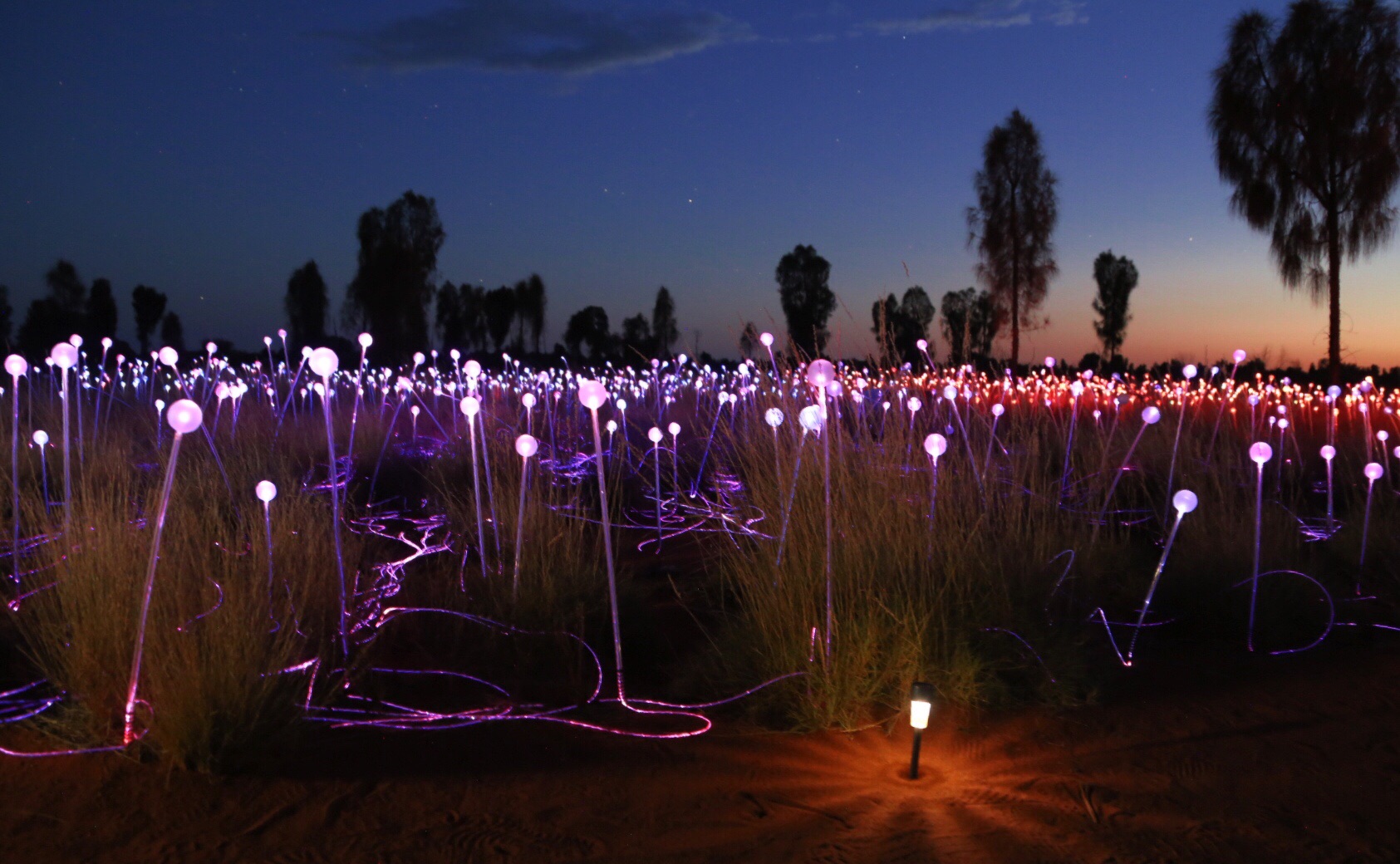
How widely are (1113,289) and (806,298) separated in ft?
118

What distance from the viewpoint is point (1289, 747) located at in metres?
3.56

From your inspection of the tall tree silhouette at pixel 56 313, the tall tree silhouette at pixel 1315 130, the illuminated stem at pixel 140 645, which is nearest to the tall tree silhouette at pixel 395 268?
the tall tree silhouette at pixel 56 313

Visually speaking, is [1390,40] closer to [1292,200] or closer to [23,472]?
[1292,200]

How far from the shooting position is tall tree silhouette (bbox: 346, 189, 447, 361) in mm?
28703

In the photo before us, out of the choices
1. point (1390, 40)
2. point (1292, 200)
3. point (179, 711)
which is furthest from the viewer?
point (1292, 200)

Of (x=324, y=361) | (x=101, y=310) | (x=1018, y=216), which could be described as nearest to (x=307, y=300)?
(x=101, y=310)

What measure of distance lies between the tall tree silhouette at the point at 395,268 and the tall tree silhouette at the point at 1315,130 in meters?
21.6

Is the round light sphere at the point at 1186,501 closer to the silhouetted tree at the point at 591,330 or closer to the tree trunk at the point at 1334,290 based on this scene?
the tree trunk at the point at 1334,290

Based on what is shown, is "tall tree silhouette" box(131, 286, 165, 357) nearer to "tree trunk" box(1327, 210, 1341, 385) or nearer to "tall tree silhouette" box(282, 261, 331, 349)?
"tall tree silhouette" box(282, 261, 331, 349)

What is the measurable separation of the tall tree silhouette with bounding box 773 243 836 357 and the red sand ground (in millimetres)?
2824

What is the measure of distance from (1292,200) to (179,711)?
657 inches

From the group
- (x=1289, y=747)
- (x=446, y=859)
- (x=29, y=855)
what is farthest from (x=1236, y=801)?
(x=29, y=855)

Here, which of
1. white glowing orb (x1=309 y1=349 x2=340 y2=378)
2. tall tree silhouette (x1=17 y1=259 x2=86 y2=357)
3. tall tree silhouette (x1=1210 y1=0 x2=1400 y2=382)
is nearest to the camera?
white glowing orb (x1=309 y1=349 x2=340 y2=378)

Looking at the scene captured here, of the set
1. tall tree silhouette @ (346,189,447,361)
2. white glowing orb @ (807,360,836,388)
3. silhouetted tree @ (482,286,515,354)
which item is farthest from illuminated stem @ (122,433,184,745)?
silhouetted tree @ (482,286,515,354)
